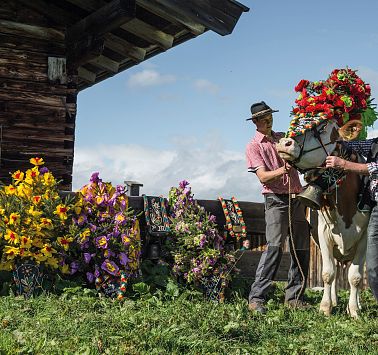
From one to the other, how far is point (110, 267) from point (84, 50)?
16.1ft

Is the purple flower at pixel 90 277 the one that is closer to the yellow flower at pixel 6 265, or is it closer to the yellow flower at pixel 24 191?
the yellow flower at pixel 6 265

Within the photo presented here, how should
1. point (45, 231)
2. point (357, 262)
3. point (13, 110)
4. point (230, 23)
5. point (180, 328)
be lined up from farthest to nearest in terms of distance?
1. point (13, 110)
2. point (230, 23)
3. point (45, 231)
4. point (357, 262)
5. point (180, 328)

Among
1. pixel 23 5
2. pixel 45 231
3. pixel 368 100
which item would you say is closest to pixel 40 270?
pixel 45 231

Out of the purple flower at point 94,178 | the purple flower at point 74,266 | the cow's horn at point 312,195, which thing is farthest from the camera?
the purple flower at point 94,178

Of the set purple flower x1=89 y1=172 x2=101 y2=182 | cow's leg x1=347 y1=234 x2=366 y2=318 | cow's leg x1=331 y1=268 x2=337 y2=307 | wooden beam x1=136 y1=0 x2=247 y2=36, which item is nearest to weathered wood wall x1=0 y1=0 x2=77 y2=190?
wooden beam x1=136 y1=0 x2=247 y2=36

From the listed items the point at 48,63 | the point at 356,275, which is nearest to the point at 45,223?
the point at 356,275

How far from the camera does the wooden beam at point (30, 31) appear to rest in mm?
11281

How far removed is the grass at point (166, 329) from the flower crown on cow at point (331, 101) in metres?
1.94

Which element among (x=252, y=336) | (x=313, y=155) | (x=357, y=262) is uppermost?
(x=313, y=155)

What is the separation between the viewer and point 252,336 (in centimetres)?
559

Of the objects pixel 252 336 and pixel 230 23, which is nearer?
pixel 252 336

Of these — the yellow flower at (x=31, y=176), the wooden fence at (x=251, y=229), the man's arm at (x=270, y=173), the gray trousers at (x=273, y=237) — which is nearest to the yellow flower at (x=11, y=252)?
the yellow flower at (x=31, y=176)

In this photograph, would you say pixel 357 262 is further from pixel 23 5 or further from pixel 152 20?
pixel 23 5

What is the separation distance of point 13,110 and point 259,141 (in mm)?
5446
